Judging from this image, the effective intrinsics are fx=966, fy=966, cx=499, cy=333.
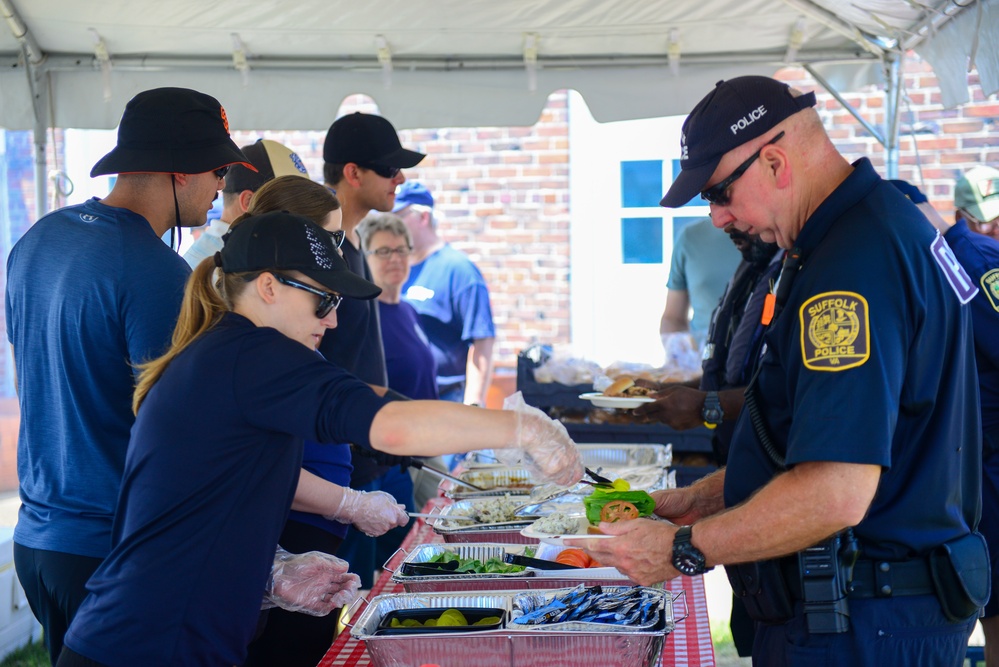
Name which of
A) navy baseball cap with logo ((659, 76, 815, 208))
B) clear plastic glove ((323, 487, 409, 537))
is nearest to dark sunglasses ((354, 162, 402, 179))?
clear plastic glove ((323, 487, 409, 537))

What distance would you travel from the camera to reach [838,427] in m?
1.58

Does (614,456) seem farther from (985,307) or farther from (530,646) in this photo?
(530,646)

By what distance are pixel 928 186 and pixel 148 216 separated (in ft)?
18.4

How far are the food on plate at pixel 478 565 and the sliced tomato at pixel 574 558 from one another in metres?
0.11

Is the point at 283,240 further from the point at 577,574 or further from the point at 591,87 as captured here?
the point at 591,87

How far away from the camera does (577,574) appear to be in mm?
2158

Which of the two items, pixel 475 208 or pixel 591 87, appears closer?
pixel 591 87

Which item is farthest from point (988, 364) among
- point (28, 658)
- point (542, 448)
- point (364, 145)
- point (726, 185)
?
point (28, 658)

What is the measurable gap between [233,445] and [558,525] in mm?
949

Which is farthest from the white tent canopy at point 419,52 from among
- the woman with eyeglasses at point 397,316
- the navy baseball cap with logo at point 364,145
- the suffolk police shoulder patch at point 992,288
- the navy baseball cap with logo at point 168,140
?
the navy baseball cap with logo at point 168,140

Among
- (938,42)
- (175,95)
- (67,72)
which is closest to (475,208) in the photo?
(67,72)

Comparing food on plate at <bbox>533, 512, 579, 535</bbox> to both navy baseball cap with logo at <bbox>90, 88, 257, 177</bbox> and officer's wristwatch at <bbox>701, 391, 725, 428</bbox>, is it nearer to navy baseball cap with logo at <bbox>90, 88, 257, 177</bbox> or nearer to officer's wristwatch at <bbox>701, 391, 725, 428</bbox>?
officer's wristwatch at <bbox>701, 391, 725, 428</bbox>

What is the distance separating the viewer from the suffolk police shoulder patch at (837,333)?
1.59m

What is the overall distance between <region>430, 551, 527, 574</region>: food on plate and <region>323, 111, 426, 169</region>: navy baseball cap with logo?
Result: 1593 mm
